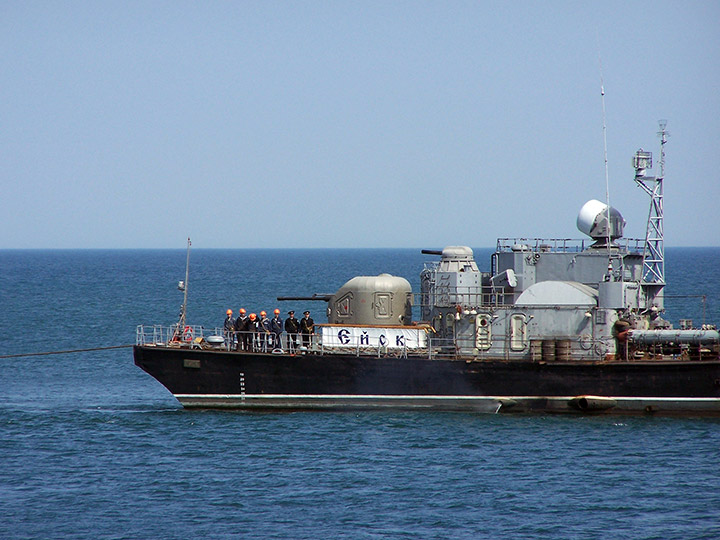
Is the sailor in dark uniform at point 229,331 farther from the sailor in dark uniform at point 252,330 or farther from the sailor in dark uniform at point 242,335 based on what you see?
the sailor in dark uniform at point 252,330

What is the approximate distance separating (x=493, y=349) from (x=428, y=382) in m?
2.91

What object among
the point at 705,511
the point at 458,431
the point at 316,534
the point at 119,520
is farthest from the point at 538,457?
the point at 119,520

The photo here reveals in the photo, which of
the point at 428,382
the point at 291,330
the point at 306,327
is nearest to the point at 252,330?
the point at 291,330

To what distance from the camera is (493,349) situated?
128 feet

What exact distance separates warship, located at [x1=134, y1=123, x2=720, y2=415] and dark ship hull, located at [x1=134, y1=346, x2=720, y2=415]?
0.04 metres

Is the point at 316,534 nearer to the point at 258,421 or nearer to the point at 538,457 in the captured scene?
the point at 538,457

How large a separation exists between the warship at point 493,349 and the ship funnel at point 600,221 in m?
0.09

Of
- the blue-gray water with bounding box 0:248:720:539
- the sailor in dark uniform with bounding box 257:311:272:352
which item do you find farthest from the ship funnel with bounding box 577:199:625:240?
the sailor in dark uniform with bounding box 257:311:272:352

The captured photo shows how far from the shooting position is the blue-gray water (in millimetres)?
26609

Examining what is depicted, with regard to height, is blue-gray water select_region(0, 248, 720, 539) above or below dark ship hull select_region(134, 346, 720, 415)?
below

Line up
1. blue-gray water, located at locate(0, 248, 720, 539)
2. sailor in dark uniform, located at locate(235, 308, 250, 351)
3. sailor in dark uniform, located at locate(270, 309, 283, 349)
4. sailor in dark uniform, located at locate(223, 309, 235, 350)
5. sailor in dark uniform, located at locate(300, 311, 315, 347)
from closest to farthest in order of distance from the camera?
blue-gray water, located at locate(0, 248, 720, 539) → sailor in dark uniform, located at locate(300, 311, 315, 347) → sailor in dark uniform, located at locate(270, 309, 283, 349) → sailor in dark uniform, located at locate(235, 308, 250, 351) → sailor in dark uniform, located at locate(223, 309, 235, 350)

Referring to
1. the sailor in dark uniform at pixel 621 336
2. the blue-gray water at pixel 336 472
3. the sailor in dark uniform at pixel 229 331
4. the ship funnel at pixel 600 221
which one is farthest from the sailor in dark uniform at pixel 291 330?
the ship funnel at pixel 600 221

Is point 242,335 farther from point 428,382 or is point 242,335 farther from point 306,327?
point 428,382

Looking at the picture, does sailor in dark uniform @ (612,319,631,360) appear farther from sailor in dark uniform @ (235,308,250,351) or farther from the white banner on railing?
sailor in dark uniform @ (235,308,250,351)
